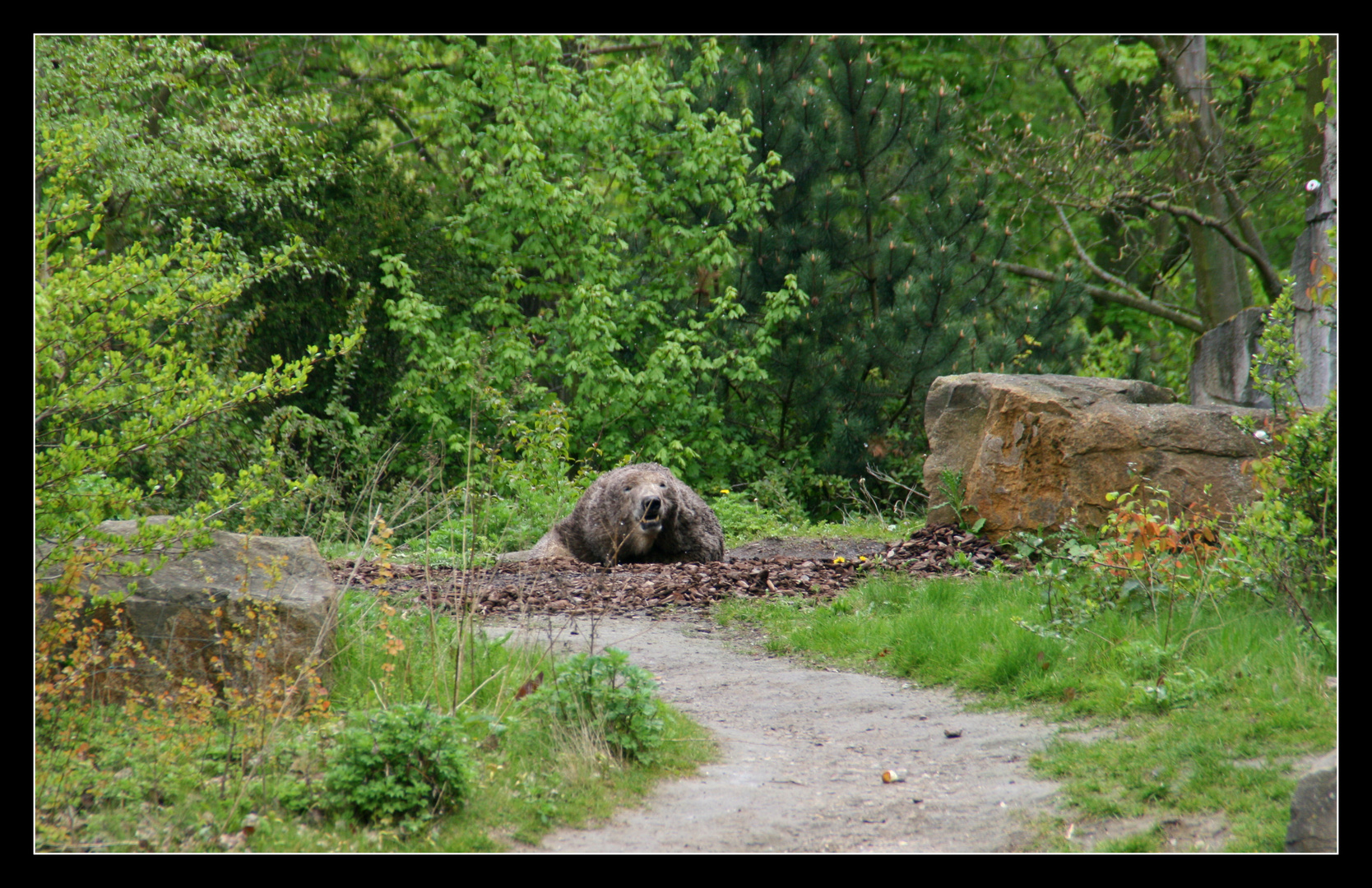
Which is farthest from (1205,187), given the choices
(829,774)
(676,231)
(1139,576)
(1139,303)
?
(829,774)

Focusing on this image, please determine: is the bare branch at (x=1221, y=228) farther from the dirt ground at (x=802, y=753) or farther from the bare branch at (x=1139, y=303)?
the dirt ground at (x=802, y=753)

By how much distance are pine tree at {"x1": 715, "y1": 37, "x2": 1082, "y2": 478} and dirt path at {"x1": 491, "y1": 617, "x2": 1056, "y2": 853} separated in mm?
9419

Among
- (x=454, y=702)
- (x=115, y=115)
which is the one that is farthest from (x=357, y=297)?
(x=454, y=702)

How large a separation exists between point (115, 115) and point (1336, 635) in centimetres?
1210

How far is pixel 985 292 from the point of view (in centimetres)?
1584

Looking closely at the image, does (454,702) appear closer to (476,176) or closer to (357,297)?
(357,297)

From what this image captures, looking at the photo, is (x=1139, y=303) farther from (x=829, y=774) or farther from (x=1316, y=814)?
(x=1316, y=814)

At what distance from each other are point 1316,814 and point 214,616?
4293 mm

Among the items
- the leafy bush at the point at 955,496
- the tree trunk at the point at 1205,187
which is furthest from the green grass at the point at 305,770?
the tree trunk at the point at 1205,187

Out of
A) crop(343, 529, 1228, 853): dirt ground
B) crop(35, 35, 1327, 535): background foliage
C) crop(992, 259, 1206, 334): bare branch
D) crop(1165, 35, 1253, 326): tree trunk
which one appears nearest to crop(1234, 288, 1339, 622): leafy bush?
crop(343, 529, 1228, 853): dirt ground

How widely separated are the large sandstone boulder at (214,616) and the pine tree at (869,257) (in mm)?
11289

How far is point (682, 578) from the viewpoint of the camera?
8.93 metres

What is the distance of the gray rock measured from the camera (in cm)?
326

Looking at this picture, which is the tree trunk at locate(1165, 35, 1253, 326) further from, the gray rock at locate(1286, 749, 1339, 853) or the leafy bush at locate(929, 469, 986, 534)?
the gray rock at locate(1286, 749, 1339, 853)
